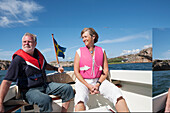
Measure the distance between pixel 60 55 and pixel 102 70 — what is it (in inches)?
81.2

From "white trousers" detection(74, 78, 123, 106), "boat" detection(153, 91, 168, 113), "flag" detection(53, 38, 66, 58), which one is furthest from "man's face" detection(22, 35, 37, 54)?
"boat" detection(153, 91, 168, 113)

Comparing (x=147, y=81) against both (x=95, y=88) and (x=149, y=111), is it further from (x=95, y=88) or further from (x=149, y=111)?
(x=95, y=88)

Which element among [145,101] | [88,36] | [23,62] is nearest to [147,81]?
[145,101]

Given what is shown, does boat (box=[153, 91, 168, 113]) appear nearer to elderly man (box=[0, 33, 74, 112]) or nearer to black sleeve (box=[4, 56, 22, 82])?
elderly man (box=[0, 33, 74, 112])

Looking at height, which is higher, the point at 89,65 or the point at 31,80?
the point at 89,65

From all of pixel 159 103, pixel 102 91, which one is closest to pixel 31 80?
pixel 102 91

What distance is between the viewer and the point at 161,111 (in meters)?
1.78

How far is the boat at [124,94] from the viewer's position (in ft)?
5.80

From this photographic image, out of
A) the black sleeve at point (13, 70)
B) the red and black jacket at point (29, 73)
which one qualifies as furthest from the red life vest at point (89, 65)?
the black sleeve at point (13, 70)

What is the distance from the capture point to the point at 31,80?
1.78 m

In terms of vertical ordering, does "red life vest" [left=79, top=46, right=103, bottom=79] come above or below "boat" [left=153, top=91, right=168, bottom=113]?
above

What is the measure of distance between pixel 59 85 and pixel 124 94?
44.8 inches

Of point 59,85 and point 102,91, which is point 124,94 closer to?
point 102,91

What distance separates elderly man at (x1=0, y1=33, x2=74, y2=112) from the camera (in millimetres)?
1612
